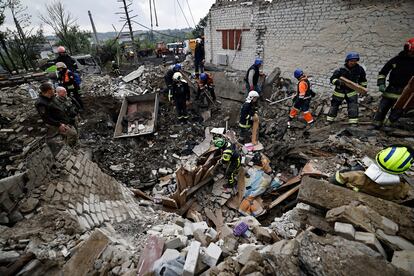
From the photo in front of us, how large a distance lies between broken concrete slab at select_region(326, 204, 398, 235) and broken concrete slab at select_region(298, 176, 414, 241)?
11 cm

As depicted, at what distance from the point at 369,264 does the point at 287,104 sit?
645 centimetres

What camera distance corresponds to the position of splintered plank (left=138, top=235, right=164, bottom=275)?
2.36 m

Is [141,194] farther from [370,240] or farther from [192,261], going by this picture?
[370,240]

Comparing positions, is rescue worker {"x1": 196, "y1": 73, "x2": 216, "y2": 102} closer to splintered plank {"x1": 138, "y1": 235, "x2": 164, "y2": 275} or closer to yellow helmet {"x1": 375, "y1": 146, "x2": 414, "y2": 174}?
splintered plank {"x1": 138, "y1": 235, "x2": 164, "y2": 275}

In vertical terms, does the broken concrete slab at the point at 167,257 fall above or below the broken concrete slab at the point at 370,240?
below

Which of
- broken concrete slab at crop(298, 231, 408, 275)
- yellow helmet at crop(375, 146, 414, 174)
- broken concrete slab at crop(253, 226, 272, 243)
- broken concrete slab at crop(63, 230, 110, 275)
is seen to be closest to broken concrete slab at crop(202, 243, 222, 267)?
broken concrete slab at crop(298, 231, 408, 275)

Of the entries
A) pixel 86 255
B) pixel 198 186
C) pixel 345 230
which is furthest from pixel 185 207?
pixel 345 230

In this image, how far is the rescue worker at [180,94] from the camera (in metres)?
6.89

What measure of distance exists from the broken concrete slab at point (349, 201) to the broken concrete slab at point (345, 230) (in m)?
0.43

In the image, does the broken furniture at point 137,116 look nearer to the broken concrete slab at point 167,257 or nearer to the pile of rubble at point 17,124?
the pile of rubble at point 17,124

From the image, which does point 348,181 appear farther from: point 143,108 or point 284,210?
point 143,108

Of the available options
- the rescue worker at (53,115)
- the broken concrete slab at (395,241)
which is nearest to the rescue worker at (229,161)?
the broken concrete slab at (395,241)

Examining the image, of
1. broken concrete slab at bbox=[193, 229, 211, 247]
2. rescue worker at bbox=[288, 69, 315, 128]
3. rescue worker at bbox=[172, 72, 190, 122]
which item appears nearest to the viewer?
broken concrete slab at bbox=[193, 229, 211, 247]

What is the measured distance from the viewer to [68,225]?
2.58 m
